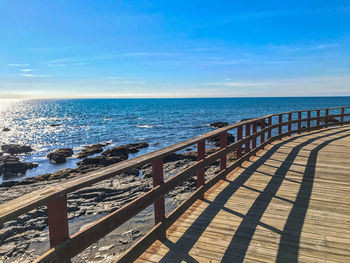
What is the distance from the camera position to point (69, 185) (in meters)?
2.15

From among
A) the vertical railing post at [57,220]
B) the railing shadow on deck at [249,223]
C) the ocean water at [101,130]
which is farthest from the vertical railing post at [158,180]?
the ocean water at [101,130]

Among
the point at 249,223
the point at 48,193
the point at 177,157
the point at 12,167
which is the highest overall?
the point at 48,193

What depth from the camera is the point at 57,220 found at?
2025mm

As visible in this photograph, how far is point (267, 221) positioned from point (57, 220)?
3186mm

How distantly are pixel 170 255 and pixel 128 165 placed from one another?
1.28 meters

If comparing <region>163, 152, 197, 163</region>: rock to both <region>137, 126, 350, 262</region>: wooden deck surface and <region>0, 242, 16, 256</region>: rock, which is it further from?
<region>0, 242, 16, 256</region>: rock

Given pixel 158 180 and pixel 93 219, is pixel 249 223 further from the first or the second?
pixel 93 219

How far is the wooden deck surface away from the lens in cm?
320

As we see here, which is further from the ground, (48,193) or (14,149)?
(48,193)

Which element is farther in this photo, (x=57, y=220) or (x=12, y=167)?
(x=12, y=167)

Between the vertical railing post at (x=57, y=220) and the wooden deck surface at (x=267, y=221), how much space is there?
1.34 m

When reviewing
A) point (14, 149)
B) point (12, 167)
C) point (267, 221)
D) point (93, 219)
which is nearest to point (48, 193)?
point (267, 221)

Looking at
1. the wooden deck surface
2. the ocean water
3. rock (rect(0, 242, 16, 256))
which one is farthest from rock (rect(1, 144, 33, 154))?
the wooden deck surface

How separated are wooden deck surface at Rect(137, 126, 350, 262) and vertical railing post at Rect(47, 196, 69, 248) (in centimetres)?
134
